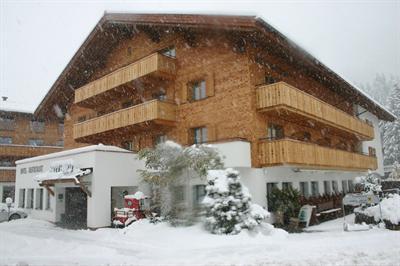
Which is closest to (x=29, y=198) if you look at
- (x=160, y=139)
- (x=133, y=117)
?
(x=133, y=117)

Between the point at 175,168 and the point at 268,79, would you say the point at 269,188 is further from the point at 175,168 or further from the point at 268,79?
the point at 268,79

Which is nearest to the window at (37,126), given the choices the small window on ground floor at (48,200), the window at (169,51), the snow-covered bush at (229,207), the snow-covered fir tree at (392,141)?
the small window on ground floor at (48,200)

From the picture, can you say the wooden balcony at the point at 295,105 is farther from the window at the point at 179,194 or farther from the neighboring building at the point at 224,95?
the window at the point at 179,194

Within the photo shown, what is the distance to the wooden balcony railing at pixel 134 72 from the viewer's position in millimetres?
20825

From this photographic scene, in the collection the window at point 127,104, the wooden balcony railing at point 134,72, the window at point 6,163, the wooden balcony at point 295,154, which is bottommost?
the wooden balcony at point 295,154

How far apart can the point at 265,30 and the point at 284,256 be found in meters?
10.2

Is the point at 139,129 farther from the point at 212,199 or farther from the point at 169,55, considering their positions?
the point at 212,199

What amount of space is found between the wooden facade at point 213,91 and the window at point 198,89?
0.08 metres

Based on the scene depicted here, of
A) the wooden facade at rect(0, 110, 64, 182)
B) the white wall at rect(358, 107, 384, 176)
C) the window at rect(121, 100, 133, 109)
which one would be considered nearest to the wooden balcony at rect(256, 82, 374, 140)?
the window at rect(121, 100, 133, 109)

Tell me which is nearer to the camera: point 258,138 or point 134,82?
point 258,138

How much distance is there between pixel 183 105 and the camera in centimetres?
2108

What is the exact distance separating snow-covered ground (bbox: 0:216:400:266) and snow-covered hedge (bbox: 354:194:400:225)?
0.61 metres

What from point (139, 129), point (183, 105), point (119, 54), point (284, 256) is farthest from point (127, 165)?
point (284, 256)

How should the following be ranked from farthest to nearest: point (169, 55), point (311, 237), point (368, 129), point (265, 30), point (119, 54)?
point (368, 129) → point (119, 54) → point (169, 55) → point (265, 30) → point (311, 237)
